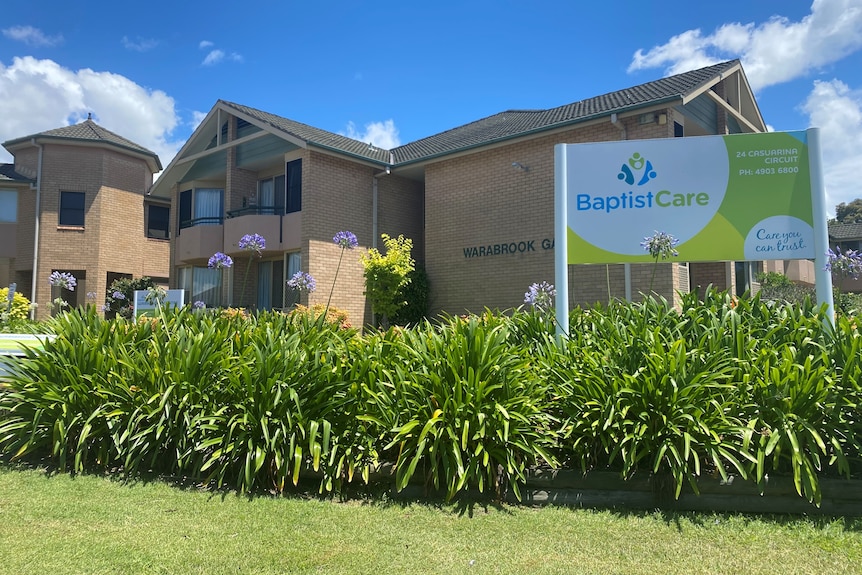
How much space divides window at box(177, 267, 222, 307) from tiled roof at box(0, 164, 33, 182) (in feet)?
30.0

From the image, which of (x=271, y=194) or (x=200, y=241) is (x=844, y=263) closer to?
(x=271, y=194)

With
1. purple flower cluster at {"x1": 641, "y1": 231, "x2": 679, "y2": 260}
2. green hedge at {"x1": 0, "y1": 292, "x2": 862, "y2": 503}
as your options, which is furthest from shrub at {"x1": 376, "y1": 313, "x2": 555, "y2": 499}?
purple flower cluster at {"x1": 641, "y1": 231, "x2": 679, "y2": 260}

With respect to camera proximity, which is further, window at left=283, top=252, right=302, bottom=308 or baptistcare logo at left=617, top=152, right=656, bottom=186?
window at left=283, top=252, right=302, bottom=308

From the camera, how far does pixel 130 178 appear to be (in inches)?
1025

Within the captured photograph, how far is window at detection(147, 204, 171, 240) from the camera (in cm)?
2755

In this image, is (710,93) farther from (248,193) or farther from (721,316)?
(248,193)

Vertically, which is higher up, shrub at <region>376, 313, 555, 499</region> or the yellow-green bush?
the yellow-green bush

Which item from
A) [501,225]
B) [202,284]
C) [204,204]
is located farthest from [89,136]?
[501,225]

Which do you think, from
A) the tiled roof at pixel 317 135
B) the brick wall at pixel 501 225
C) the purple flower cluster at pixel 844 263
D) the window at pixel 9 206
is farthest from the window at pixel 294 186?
the window at pixel 9 206

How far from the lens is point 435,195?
56.7ft

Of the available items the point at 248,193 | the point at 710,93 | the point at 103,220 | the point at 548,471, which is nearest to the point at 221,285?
the point at 248,193

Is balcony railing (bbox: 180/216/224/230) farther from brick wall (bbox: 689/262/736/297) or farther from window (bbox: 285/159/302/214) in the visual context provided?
brick wall (bbox: 689/262/736/297)

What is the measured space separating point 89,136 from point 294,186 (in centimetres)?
1297

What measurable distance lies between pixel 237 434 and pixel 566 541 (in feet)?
9.03
